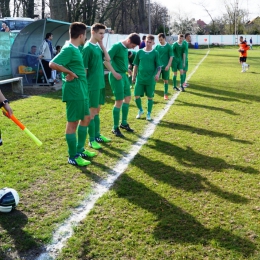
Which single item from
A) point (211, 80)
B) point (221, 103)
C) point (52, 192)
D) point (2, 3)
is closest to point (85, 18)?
point (2, 3)

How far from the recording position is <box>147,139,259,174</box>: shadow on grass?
495 cm

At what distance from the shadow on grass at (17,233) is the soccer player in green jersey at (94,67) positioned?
237 cm

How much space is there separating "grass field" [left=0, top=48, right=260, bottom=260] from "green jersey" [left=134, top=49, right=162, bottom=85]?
3.30ft

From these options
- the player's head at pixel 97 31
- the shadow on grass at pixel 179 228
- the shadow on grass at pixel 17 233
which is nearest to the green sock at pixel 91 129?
the player's head at pixel 97 31

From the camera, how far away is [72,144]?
4.89 metres

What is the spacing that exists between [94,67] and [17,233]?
303 centimetres

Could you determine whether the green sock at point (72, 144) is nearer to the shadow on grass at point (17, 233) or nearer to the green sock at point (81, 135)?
the green sock at point (81, 135)

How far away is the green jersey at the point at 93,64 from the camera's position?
17.2 feet

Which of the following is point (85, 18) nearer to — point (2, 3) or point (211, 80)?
point (2, 3)

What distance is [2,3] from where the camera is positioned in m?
27.8

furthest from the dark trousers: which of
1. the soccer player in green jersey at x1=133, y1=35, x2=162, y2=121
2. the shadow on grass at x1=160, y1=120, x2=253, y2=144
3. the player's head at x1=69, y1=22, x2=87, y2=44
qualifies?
the player's head at x1=69, y1=22, x2=87, y2=44

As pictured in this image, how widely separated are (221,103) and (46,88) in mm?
6579

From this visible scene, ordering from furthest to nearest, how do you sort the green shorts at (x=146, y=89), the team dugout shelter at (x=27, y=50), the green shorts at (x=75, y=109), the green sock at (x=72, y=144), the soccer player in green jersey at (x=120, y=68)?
the team dugout shelter at (x=27, y=50) < the green shorts at (x=146, y=89) < the soccer player in green jersey at (x=120, y=68) < the green sock at (x=72, y=144) < the green shorts at (x=75, y=109)

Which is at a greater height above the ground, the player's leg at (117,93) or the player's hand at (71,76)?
the player's hand at (71,76)
